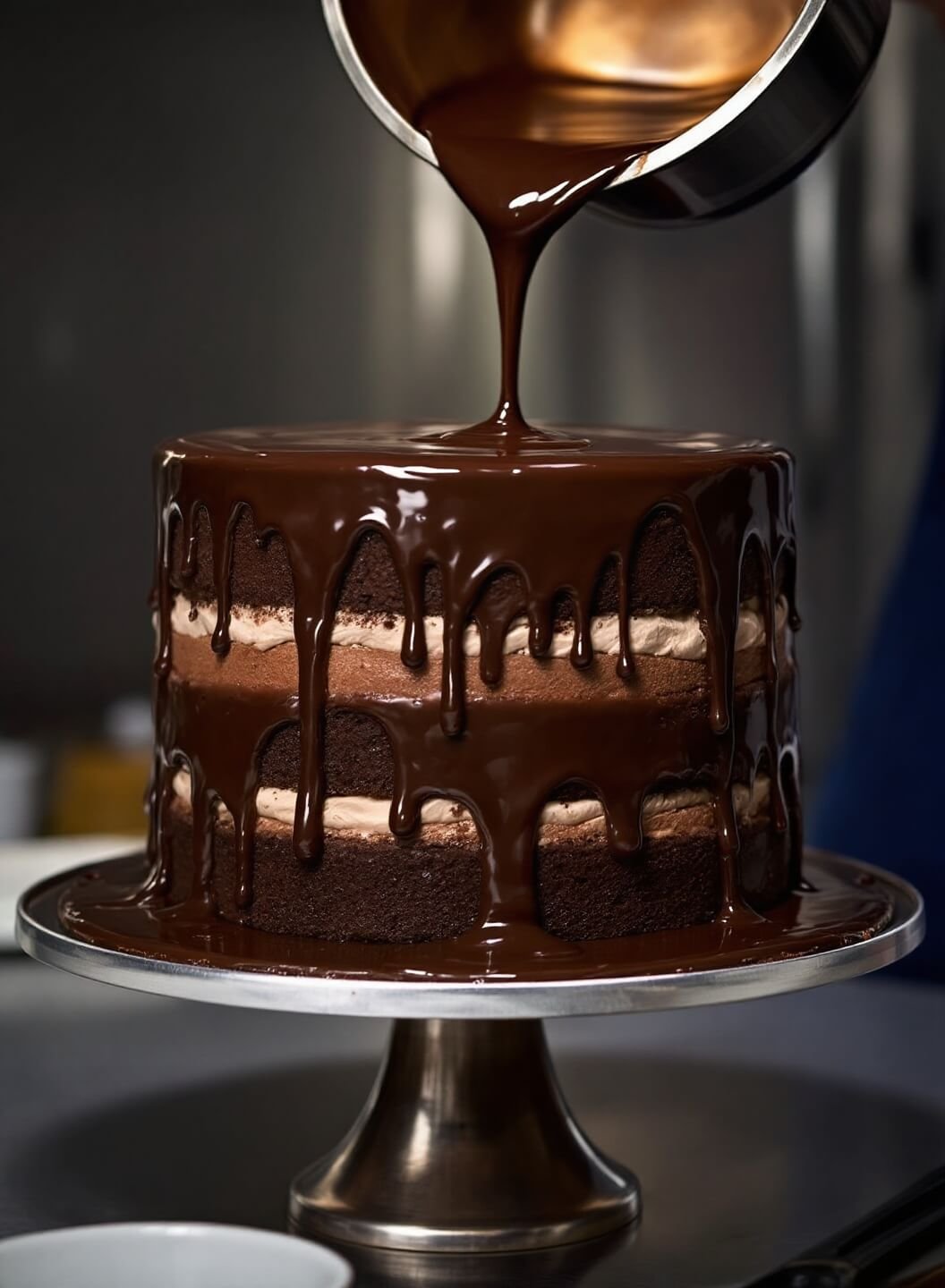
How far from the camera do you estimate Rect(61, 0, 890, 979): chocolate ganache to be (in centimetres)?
106

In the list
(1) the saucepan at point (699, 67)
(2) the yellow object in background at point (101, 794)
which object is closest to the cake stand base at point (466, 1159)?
(1) the saucepan at point (699, 67)

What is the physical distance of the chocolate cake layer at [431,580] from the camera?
1069 millimetres

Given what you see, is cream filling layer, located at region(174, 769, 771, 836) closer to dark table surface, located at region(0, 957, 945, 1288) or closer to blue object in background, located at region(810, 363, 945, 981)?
dark table surface, located at region(0, 957, 945, 1288)

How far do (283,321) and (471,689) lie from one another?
1.63m

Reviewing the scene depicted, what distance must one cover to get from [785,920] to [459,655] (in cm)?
26

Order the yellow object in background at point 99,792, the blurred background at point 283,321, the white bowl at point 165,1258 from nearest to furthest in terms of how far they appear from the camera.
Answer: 1. the white bowl at point 165,1258
2. the yellow object in background at point 99,792
3. the blurred background at point 283,321

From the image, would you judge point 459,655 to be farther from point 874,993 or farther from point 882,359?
point 882,359

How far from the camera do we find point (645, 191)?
1240 mm

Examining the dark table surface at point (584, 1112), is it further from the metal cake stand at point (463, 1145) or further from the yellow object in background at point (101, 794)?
the yellow object in background at point (101, 794)

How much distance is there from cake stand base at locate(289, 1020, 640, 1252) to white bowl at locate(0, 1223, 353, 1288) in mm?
246

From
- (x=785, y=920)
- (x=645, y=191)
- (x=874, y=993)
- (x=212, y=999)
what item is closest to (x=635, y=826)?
(x=785, y=920)

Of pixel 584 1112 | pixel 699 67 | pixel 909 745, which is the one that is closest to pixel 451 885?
pixel 584 1112

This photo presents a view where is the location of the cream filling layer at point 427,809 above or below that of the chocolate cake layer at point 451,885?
above

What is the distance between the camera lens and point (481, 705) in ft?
3.49
